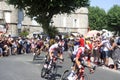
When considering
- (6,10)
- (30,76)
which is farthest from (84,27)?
(30,76)

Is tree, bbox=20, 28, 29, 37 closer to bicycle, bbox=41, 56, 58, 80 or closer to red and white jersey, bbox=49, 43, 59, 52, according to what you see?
bicycle, bbox=41, 56, 58, 80

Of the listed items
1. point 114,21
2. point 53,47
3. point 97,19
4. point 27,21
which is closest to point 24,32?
point 27,21

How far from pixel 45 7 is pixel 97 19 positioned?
7249 cm

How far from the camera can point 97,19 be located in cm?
11388

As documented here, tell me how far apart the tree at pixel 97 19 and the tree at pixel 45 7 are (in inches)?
2612

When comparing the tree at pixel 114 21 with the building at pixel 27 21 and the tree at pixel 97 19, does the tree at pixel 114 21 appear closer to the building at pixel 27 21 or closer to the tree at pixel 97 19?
the building at pixel 27 21

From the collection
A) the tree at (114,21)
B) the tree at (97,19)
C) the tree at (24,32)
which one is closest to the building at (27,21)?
the tree at (24,32)

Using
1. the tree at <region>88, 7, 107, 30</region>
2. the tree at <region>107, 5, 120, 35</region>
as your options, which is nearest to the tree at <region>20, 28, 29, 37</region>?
the tree at <region>107, 5, 120, 35</region>

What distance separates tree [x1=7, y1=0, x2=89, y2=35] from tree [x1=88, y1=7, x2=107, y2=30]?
6634 centimetres

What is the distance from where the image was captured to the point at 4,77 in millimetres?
20594

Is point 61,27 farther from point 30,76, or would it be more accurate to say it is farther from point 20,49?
point 30,76

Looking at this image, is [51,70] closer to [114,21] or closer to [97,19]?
[114,21]

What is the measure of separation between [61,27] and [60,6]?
39417 mm

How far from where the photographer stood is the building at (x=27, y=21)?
7194cm
